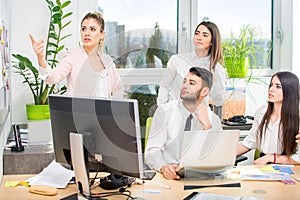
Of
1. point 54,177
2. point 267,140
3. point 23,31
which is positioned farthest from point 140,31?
point 54,177

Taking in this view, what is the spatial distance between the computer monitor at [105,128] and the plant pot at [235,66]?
223 centimetres

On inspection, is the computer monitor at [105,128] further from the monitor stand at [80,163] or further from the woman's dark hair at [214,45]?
the woman's dark hair at [214,45]

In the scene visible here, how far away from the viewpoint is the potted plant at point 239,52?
3.96 meters

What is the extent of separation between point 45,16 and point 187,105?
158 cm

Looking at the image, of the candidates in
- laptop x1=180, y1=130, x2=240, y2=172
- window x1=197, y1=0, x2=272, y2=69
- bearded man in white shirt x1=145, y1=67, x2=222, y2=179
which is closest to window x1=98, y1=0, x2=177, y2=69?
window x1=197, y1=0, x2=272, y2=69

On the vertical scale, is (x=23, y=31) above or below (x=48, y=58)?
above

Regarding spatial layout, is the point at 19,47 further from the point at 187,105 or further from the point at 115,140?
the point at 115,140

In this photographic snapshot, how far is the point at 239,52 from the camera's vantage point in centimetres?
400

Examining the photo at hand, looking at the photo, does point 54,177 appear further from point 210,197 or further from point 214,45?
point 214,45

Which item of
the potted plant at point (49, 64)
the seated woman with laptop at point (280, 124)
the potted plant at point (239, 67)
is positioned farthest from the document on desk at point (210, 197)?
the potted plant at point (239, 67)

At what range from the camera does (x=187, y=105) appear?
2814mm

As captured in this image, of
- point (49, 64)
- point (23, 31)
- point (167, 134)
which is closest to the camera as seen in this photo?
point (167, 134)

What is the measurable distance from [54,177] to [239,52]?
2.33 metres

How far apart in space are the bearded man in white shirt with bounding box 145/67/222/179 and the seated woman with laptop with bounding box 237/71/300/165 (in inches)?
14.5
